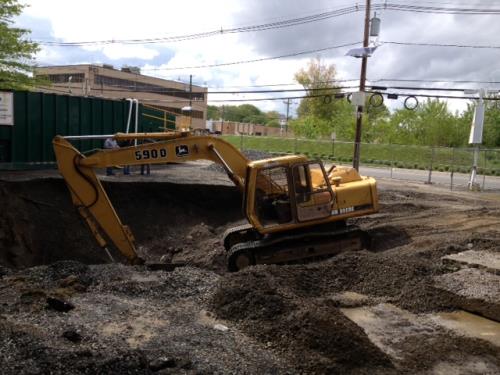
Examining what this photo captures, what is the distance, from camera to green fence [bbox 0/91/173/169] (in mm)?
15406

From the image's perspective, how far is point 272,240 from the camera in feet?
32.5

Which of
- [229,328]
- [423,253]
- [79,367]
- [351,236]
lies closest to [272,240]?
[351,236]

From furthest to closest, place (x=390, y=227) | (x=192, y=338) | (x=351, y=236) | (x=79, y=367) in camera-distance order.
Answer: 1. (x=390, y=227)
2. (x=351, y=236)
3. (x=192, y=338)
4. (x=79, y=367)

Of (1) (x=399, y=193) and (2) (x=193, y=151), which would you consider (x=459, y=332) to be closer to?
(2) (x=193, y=151)

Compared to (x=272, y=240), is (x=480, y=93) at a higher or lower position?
higher

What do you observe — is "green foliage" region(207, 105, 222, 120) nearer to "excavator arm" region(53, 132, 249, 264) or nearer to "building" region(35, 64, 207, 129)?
"building" region(35, 64, 207, 129)

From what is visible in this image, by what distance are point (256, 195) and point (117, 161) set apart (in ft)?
8.77

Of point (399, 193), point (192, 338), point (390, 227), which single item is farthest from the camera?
point (399, 193)

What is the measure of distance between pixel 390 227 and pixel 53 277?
734 centimetres

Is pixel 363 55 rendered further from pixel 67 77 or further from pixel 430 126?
pixel 67 77

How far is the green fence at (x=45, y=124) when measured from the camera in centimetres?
1541

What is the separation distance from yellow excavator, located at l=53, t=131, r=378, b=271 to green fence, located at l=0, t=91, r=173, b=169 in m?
6.52

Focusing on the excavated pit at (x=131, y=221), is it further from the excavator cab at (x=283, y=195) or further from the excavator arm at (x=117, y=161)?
the excavator arm at (x=117, y=161)

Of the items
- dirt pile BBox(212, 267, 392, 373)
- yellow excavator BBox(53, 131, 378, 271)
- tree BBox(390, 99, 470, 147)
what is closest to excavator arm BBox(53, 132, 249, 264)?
yellow excavator BBox(53, 131, 378, 271)
